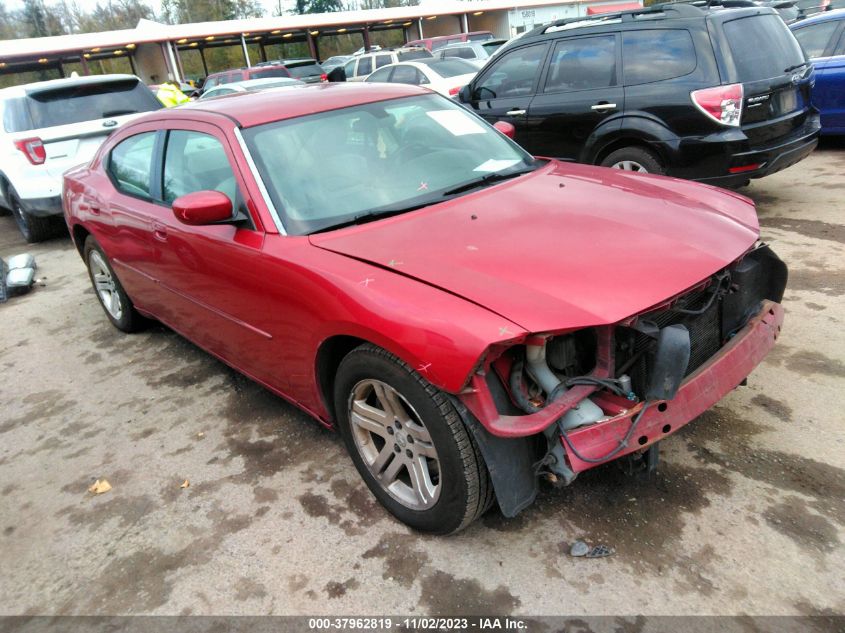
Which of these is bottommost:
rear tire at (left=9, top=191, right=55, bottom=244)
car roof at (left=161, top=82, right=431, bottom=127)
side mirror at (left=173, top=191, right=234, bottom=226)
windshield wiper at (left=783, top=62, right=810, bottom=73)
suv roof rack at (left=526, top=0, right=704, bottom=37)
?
rear tire at (left=9, top=191, right=55, bottom=244)

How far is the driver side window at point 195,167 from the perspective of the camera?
10.4 ft

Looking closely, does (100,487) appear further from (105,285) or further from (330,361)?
(105,285)

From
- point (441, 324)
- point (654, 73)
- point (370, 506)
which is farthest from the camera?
point (654, 73)

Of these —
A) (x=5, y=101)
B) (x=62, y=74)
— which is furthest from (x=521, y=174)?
(x=62, y=74)

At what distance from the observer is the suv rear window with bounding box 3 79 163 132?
7.43 metres

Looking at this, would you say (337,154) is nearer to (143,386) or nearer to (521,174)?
(521,174)

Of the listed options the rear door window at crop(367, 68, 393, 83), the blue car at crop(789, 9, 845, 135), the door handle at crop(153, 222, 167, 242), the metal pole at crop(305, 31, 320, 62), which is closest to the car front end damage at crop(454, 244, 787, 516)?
the door handle at crop(153, 222, 167, 242)

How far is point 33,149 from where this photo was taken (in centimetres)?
722

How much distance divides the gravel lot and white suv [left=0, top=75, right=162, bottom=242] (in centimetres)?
427

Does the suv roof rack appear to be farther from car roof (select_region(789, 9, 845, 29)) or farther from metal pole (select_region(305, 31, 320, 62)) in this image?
metal pole (select_region(305, 31, 320, 62))

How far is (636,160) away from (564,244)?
12.0ft

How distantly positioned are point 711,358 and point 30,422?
4036 mm

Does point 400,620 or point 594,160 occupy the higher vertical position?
point 594,160

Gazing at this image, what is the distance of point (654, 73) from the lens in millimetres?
5539
